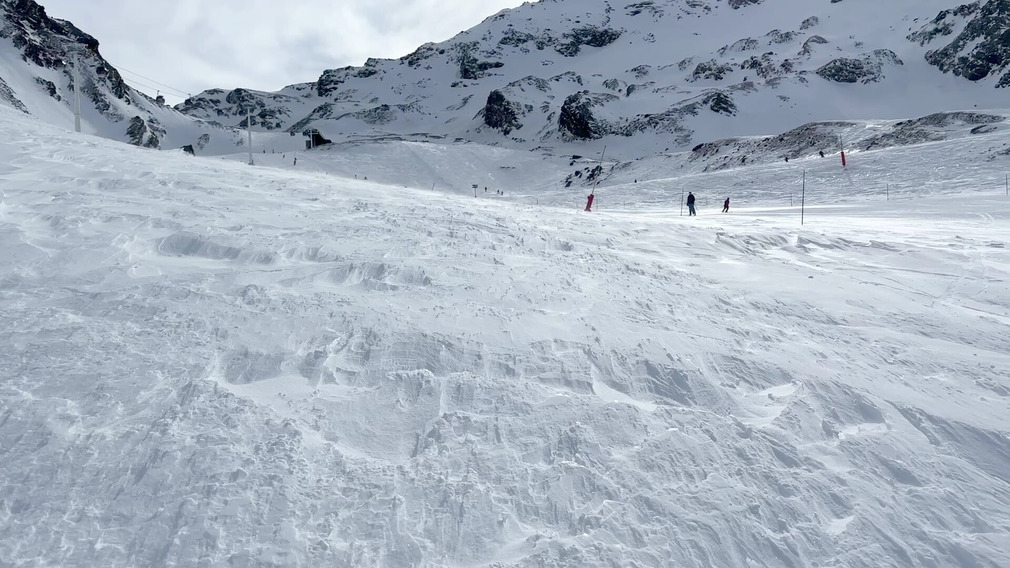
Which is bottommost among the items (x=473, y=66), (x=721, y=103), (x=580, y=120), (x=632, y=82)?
(x=580, y=120)

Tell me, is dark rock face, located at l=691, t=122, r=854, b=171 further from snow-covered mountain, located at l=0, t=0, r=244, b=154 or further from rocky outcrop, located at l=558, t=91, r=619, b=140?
snow-covered mountain, located at l=0, t=0, r=244, b=154

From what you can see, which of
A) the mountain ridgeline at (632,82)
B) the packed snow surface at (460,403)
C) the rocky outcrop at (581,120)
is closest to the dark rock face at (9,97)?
the mountain ridgeline at (632,82)

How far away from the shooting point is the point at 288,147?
70.8 metres

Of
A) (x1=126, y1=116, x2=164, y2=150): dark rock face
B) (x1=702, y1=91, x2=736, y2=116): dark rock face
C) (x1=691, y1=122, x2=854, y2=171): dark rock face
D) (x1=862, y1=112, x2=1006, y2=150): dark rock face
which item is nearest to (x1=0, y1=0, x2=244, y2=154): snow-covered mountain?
(x1=126, y1=116, x2=164, y2=150): dark rock face

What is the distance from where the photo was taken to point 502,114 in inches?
3398

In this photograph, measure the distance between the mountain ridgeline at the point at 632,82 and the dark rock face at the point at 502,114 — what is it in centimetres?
27

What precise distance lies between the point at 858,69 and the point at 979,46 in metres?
11.4

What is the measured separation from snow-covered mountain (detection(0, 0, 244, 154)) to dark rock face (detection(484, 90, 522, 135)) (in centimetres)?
3534

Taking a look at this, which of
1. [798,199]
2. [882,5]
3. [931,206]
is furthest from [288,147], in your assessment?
[882,5]

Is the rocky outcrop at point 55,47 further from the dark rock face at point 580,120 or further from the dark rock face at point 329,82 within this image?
the dark rock face at point 329,82

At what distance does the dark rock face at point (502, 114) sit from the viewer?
85.3m

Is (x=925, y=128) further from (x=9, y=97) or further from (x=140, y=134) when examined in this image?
(x=140, y=134)

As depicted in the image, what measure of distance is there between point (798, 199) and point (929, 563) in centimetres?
2827

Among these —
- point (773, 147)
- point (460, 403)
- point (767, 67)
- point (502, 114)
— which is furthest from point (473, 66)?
point (460, 403)
